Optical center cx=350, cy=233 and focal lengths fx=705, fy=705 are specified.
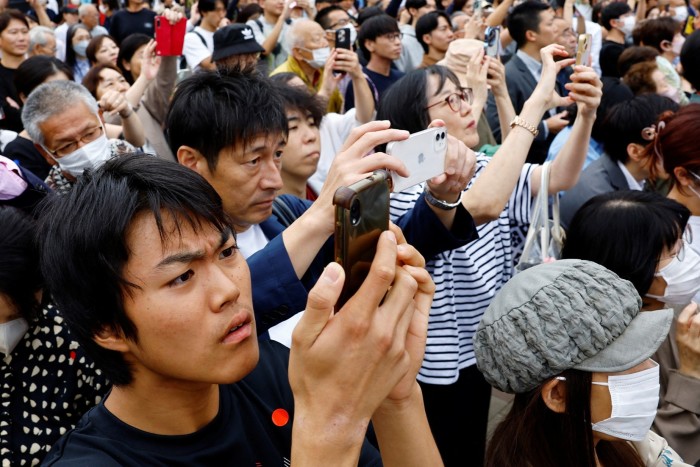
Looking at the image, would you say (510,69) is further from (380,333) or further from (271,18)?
(380,333)

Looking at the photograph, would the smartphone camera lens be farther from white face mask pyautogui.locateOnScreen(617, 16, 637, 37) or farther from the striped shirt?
white face mask pyautogui.locateOnScreen(617, 16, 637, 37)

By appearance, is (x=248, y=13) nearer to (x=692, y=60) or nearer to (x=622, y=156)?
(x=692, y=60)

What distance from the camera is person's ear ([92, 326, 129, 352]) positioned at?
4.46ft

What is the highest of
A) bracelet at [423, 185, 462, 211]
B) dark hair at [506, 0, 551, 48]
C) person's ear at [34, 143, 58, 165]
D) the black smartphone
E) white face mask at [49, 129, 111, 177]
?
the black smartphone

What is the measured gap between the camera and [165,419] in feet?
4.42

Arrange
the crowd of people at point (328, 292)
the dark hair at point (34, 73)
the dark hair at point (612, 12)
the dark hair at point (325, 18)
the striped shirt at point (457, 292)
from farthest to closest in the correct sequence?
the dark hair at point (612, 12) → the dark hair at point (325, 18) → the dark hair at point (34, 73) → the striped shirt at point (457, 292) → the crowd of people at point (328, 292)

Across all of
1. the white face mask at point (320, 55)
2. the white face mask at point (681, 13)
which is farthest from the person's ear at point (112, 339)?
the white face mask at point (681, 13)

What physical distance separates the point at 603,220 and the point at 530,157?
267 cm

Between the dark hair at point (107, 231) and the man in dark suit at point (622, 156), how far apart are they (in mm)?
2731

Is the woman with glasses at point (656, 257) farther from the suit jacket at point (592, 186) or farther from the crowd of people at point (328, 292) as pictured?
the suit jacket at point (592, 186)

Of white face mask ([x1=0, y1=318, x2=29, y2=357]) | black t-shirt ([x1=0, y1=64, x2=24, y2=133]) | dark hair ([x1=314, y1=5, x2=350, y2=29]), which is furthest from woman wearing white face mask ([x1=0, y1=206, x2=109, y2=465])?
dark hair ([x1=314, y1=5, x2=350, y2=29])

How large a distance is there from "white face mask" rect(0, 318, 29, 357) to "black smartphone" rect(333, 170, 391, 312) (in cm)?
138

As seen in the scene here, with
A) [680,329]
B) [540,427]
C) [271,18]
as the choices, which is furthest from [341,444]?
[271,18]

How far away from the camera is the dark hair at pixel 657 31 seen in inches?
278
